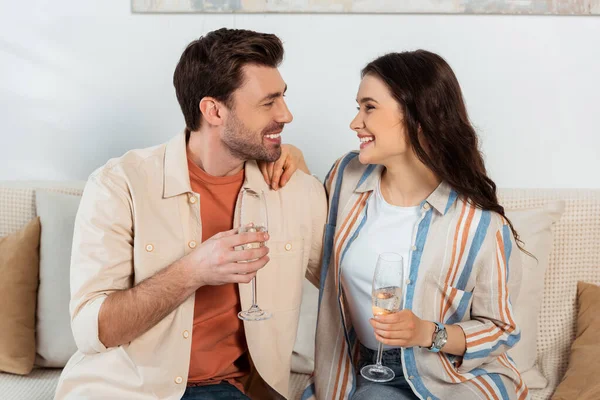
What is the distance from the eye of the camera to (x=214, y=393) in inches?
71.5

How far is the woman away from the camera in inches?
70.2

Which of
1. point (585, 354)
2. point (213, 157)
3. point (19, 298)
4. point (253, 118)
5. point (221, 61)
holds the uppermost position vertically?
point (221, 61)

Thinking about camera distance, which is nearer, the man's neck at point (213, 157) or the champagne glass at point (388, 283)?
the champagne glass at point (388, 283)

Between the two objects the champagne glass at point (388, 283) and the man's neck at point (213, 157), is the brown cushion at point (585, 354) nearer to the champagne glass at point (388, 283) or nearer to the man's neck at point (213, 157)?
the champagne glass at point (388, 283)

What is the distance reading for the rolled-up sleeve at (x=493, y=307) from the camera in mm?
1765

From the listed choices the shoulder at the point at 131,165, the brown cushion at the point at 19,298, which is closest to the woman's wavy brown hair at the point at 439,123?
the shoulder at the point at 131,165

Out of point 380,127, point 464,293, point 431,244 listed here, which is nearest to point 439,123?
point 380,127

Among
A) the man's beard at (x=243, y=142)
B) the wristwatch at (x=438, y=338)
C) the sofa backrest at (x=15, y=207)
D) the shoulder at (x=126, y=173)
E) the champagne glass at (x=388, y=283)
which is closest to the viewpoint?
the champagne glass at (x=388, y=283)

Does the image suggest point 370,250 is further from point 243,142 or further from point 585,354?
point 585,354

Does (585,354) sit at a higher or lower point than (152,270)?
lower

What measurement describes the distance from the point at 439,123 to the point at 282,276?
1.97 ft

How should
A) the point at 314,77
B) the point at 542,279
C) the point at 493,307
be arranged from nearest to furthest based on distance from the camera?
the point at 493,307
the point at 542,279
the point at 314,77

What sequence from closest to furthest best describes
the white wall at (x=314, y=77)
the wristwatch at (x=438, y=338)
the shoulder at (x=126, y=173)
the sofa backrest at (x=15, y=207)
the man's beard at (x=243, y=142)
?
1. the wristwatch at (x=438, y=338)
2. the shoulder at (x=126, y=173)
3. the man's beard at (x=243, y=142)
4. the sofa backrest at (x=15, y=207)
5. the white wall at (x=314, y=77)

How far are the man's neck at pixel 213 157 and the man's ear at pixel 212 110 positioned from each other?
36 millimetres
